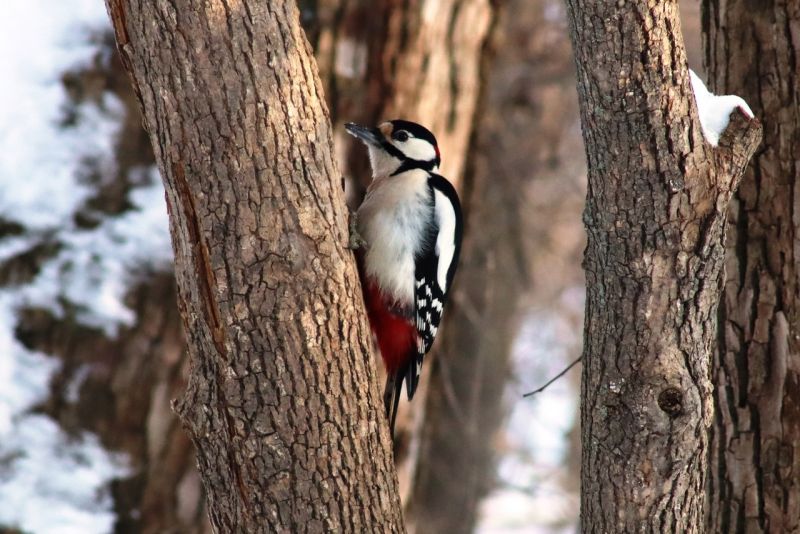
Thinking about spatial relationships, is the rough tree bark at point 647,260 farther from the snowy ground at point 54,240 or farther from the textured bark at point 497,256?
the textured bark at point 497,256

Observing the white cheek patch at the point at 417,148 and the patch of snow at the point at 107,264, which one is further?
the patch of snow at the point at 107,264

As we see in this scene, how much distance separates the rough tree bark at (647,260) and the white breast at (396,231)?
1.22 m

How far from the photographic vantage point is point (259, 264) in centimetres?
232

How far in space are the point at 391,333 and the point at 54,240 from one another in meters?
1.86

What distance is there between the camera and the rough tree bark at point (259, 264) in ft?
7.49

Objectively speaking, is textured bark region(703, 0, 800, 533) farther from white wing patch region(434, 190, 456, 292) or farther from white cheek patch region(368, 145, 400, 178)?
white cheek patch region(368, 145, 400, 178)

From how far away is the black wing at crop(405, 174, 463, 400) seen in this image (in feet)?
12.3

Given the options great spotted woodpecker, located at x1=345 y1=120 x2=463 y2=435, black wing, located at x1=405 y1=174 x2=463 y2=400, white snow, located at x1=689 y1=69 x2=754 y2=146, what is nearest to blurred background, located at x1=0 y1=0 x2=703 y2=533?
great spotted woodpecker, located at x1=345 y1=120 x2=463 y2=435

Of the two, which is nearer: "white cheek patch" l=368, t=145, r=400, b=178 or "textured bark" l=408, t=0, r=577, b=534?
"white cheek patch" l=368, t=145, r=400, b=178

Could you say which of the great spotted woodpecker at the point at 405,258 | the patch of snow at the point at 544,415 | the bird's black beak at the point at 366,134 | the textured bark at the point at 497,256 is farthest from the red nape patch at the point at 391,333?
the patch of snow at the point at 544,415

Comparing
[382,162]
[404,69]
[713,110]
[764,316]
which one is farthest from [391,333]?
[404,69]

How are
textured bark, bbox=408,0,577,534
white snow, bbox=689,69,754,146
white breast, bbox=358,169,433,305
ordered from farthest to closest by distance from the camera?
1. textured bark, bbox=408,0,577,534
2. white breast, bbox=358,169,433,305
3. white snow, bbox=689,69,754,146

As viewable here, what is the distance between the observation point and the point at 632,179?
7.51 feet

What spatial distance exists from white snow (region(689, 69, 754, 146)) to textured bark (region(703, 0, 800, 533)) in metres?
0.71
